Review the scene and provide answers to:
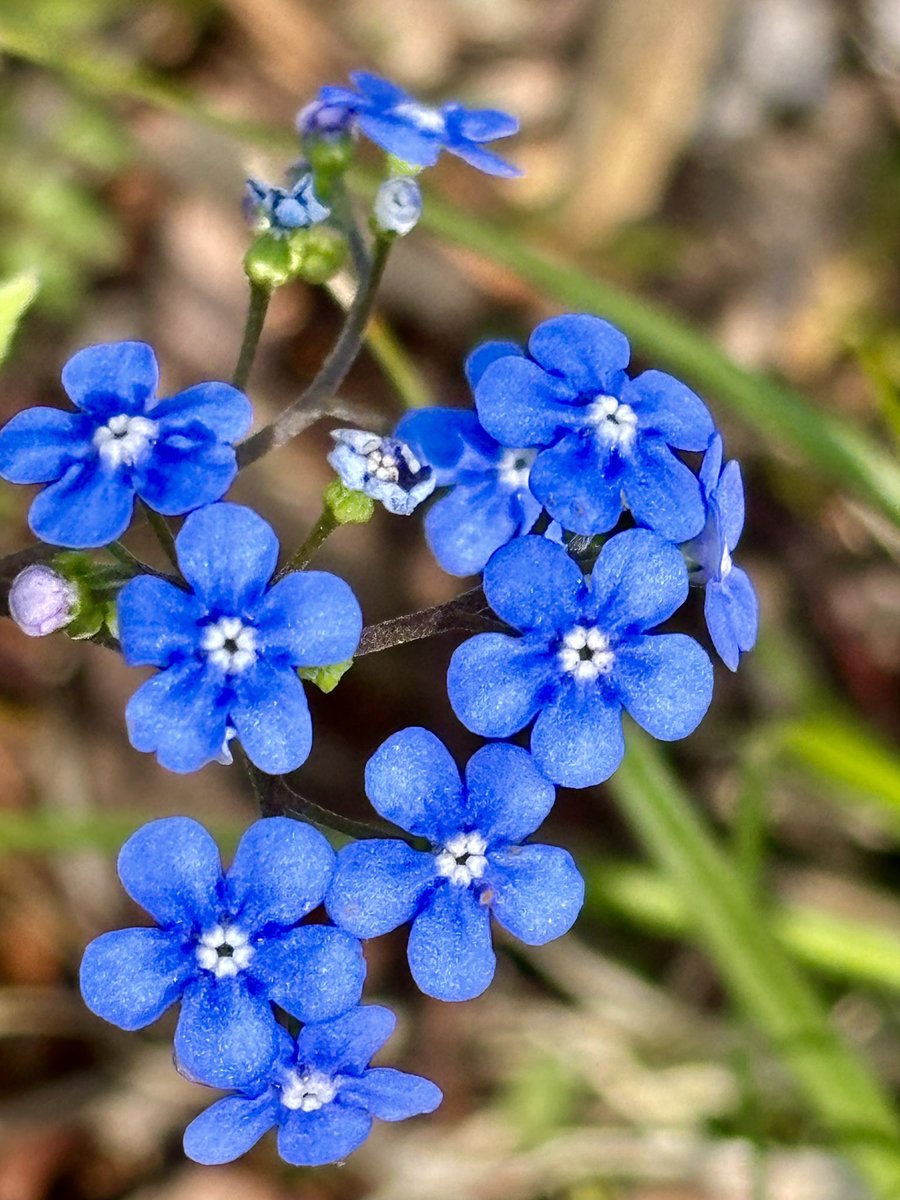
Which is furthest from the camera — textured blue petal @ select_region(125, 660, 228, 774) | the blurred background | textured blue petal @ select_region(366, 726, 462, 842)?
the blurred background

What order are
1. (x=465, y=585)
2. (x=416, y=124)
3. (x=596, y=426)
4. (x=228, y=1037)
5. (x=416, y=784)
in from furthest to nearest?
1. (x=465, y=585)
2. (x=416, y=124)
3. (x=596, y=426)
4. (x=416, y=784)
5. (x=228, y=1037)

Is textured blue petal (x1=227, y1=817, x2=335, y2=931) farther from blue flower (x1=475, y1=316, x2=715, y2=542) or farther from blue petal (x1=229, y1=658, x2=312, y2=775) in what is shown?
blue flower (x1=475, y1=316, x2=715, y2=542)

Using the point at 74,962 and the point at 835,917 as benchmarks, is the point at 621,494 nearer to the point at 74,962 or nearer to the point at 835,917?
the point at 835,917

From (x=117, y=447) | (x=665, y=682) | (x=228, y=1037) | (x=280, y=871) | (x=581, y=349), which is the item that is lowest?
(x=228, y=1037)

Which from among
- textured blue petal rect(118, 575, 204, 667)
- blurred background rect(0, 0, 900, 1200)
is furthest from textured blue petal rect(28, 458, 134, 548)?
blurred background rect(0, 0, 900, 1200)

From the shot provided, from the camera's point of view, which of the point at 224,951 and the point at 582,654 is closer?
the point at 224,951

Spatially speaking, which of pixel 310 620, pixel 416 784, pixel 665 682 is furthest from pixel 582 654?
pixel 310 620

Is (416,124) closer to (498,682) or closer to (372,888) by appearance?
(498,682)
